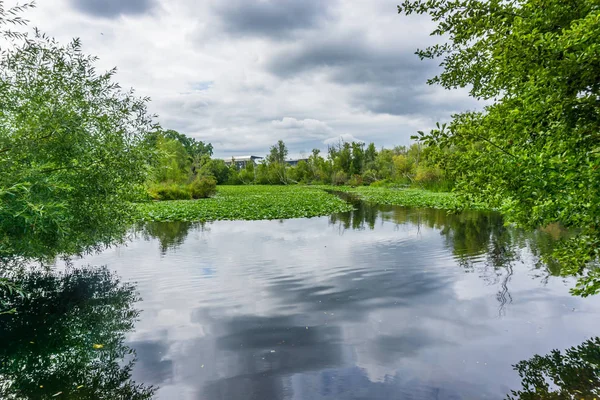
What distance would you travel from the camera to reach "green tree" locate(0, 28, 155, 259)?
5771 mm

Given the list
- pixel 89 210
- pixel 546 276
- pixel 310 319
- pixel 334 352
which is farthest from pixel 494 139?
pixel 89 210

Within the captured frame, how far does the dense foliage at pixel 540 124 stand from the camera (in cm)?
308

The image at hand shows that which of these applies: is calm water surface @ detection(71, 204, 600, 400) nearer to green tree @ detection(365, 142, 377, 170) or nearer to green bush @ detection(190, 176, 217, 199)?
green bush @ detection(190, 176, 217, 199)

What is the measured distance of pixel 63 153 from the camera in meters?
6.84

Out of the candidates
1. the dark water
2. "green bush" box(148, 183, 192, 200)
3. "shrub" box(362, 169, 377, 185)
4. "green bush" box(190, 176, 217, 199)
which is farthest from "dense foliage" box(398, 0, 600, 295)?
"shrub" box(362, 169, 377, 185)

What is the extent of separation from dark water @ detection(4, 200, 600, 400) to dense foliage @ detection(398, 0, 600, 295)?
2314 millimetres

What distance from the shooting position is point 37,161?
641 centimetres

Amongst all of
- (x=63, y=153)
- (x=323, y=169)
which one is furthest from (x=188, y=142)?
(x=63, y=153)

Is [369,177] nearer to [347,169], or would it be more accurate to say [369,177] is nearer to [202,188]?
[347,169]

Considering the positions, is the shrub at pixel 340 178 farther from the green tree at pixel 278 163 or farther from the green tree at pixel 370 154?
the green tree at pixel 278 163

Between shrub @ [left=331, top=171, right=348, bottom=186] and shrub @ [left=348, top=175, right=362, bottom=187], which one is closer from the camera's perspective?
shrub @ [left=348, top=175, right=362, bottom=187]

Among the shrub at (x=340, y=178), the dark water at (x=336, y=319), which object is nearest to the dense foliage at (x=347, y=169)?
the shrub at (x=340, y=178)

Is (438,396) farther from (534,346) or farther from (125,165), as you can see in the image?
(125,165)

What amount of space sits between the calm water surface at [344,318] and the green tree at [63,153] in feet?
7.72
